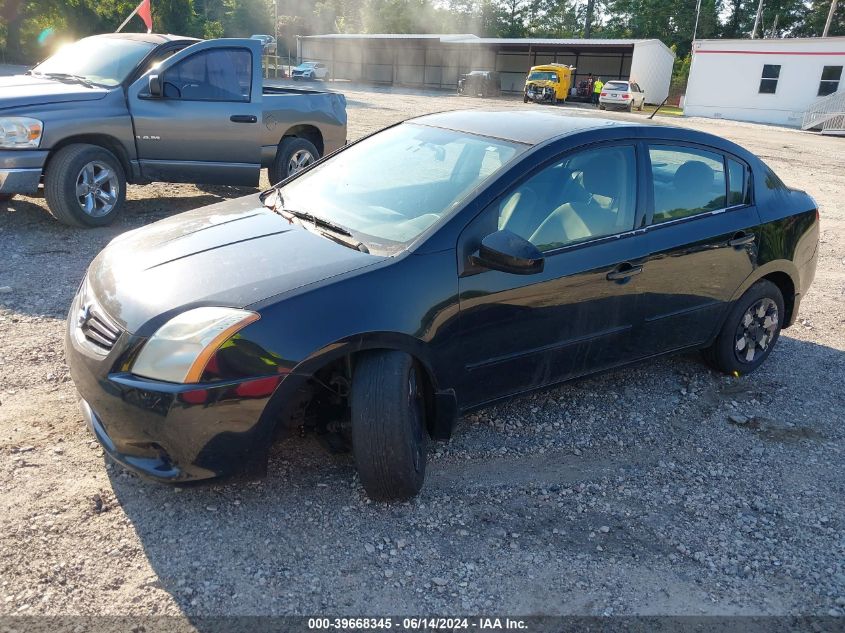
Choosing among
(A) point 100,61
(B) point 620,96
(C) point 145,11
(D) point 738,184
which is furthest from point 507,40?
(D) point 738,184

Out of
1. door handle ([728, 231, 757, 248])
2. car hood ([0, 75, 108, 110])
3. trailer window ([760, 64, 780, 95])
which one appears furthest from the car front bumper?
trailer window ([760, 64, 780, 95])

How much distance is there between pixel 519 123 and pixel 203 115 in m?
4.73

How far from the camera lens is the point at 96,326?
2.94 meters

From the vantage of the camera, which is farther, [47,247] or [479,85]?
[479,85]

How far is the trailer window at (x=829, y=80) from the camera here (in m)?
29.8

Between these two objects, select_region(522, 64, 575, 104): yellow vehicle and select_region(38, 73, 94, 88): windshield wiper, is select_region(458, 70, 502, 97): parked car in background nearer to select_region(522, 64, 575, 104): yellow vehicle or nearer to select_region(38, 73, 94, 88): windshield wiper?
select_region(522, 64, 575, 104): yellow vehicle

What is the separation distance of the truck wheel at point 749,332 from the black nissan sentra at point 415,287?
0.02 meters

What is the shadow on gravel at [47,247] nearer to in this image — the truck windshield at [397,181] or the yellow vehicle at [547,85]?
the truck windshield at [397,181]

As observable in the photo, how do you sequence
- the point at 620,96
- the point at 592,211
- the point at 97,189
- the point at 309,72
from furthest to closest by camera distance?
the point at 309,72 < the point at 620,96 < the point at 97,189 < the point at 592,211

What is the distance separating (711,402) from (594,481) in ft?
4.31

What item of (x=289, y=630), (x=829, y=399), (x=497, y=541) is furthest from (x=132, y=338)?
(x=829, y=399)

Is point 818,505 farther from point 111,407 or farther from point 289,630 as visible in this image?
point 111,407

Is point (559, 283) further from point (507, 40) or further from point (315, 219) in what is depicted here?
point (507, 40)

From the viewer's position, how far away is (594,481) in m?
3.41
